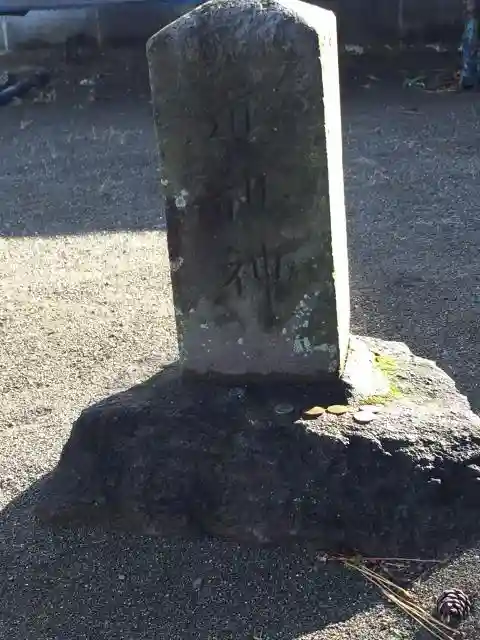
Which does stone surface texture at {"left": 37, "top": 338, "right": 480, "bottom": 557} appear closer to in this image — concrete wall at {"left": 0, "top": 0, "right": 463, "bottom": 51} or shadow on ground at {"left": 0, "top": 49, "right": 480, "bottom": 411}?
shadow on ground at {"left": 0, "top": 49, "right": 480, "bottom": 411}

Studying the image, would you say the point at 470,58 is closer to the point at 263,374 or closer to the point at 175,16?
the point at 175,16

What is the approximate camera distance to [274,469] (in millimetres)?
2549

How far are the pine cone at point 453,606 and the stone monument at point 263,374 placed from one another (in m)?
0.19

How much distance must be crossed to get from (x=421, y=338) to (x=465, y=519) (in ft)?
5.00

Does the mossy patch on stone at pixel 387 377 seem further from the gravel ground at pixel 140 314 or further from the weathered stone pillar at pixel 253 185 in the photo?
the gravel ground at pixel 140 314

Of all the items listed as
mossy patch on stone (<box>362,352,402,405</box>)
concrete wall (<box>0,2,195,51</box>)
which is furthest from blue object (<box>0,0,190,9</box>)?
mossy patch on stone (<box>362,352,402,405</box>)

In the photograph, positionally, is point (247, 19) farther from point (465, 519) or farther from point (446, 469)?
point (465, 519)

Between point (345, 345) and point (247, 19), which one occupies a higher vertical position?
point (247, 19)

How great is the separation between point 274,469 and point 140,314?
1968 mm

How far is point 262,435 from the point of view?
2584 millimetres

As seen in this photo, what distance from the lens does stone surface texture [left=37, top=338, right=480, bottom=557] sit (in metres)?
2.50

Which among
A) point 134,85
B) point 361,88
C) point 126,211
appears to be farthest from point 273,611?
point 134,85

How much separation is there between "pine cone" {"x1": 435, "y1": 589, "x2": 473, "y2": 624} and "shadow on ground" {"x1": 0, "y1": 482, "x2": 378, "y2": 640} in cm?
18

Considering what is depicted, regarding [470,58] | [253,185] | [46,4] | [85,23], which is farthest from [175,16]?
[253,185]
